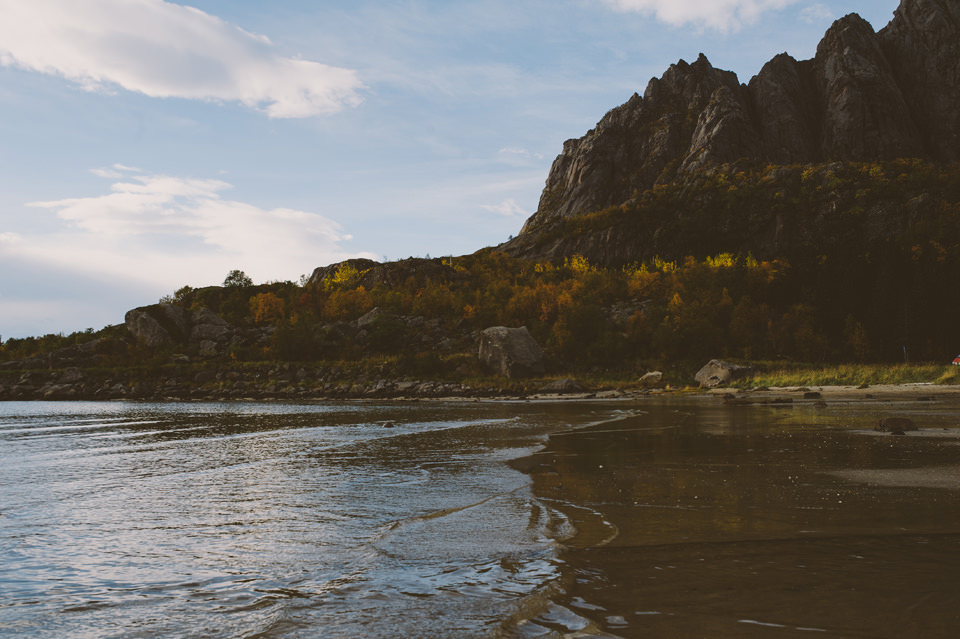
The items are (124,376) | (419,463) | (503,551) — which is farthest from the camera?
(124,376)

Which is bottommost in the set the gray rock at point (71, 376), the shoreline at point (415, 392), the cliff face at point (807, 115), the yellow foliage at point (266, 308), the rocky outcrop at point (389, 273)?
the shoreline at point (415, 392)

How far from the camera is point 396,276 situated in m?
118

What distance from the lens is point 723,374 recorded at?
175 ft

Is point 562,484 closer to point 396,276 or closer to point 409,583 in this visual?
point 409,583

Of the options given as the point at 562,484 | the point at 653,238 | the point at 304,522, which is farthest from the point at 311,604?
the point at 653,238

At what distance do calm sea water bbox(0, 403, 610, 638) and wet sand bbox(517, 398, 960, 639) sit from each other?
2.18ft

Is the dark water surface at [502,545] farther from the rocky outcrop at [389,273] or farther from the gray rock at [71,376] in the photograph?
the rocky outcrop at [389,273]

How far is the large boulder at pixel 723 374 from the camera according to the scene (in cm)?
5256

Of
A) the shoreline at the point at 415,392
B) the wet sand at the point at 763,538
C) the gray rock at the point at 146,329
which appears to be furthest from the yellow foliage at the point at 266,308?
the wet sand at the point at 763,538

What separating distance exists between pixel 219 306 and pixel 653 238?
287 feet

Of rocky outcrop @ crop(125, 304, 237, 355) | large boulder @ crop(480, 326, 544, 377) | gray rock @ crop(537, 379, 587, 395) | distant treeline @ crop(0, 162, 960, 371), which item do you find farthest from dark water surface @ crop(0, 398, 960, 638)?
rocky outcrop @ crop(125, 304, 237, 355)

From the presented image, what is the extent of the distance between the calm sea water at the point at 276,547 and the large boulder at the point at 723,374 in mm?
42776

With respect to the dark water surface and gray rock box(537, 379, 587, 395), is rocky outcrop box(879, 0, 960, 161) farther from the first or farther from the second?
the dark water surface

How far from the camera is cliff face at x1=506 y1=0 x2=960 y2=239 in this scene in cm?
13125
